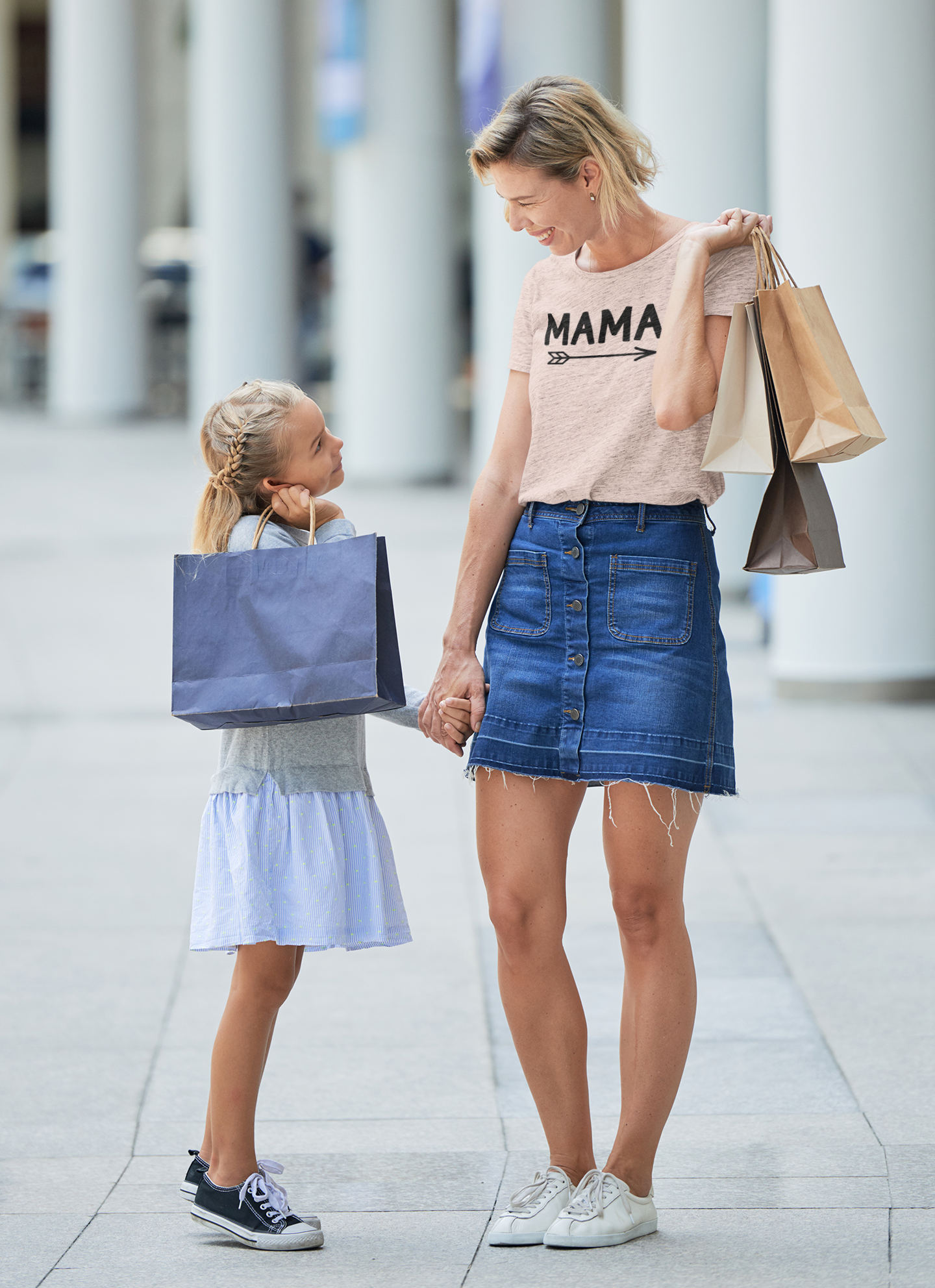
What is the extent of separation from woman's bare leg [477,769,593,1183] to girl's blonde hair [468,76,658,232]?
3.38ft

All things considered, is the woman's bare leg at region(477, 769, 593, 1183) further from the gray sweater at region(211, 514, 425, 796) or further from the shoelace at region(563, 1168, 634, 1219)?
the gray sweater at region(211, 514, 425, 796)

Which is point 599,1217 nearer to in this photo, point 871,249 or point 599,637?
point 599,637

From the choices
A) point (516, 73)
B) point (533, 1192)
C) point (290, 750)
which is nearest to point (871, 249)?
point (290, 750)

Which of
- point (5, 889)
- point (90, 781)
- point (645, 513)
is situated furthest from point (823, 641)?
point (645, 513)

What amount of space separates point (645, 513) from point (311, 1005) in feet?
7.24

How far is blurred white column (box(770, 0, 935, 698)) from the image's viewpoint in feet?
28.5

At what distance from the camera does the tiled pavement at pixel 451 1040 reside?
10.7 feet

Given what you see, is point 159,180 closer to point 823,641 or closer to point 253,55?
point 253,55

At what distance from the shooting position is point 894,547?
895cm

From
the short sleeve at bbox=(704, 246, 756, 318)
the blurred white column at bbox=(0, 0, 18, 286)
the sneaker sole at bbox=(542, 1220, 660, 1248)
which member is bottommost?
the sneaker sole at bbox=(542, 1220, 660, 1248)

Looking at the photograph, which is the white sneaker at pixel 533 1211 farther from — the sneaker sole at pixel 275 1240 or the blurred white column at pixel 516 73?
the blurred white column at pixel 516 73

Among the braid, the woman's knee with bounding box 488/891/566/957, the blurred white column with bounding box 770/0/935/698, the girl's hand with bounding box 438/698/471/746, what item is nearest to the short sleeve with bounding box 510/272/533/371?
the braid

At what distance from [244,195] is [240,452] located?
21.7 m

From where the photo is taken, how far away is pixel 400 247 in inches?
815
